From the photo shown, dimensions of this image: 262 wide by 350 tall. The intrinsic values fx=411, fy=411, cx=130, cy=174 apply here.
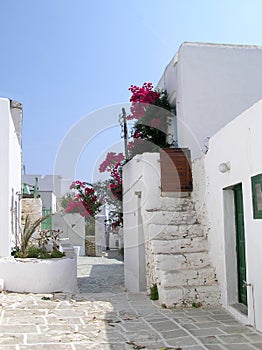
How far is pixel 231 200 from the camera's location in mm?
8422

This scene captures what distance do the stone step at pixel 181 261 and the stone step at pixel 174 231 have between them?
0.74m

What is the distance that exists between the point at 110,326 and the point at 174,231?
143 inches

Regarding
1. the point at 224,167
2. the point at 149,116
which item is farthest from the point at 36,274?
the point at 149,116

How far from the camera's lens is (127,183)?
44.9ft

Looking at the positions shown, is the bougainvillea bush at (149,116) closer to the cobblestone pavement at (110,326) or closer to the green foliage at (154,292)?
the green foliage at (154,292)

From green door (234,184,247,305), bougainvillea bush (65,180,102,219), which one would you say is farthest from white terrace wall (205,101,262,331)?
bougainvillea bush (65,180,102,219)

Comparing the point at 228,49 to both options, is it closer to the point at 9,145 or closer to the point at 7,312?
the point at 9,145

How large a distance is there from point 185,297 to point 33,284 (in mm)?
3944

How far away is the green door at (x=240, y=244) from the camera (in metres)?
7.85

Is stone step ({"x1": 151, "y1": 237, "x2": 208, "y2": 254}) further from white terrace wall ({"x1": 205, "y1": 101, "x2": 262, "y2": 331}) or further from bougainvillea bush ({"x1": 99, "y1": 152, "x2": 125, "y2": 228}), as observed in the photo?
bougainvillea bush ({"x1": 99, "y1": 152, "x2": 125, "y2": 228})

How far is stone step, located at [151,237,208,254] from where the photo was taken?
9484mm

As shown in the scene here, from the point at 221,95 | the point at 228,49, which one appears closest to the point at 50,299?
the point at 221,95

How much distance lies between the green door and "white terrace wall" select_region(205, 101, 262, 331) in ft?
0.40

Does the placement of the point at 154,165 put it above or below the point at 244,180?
above
